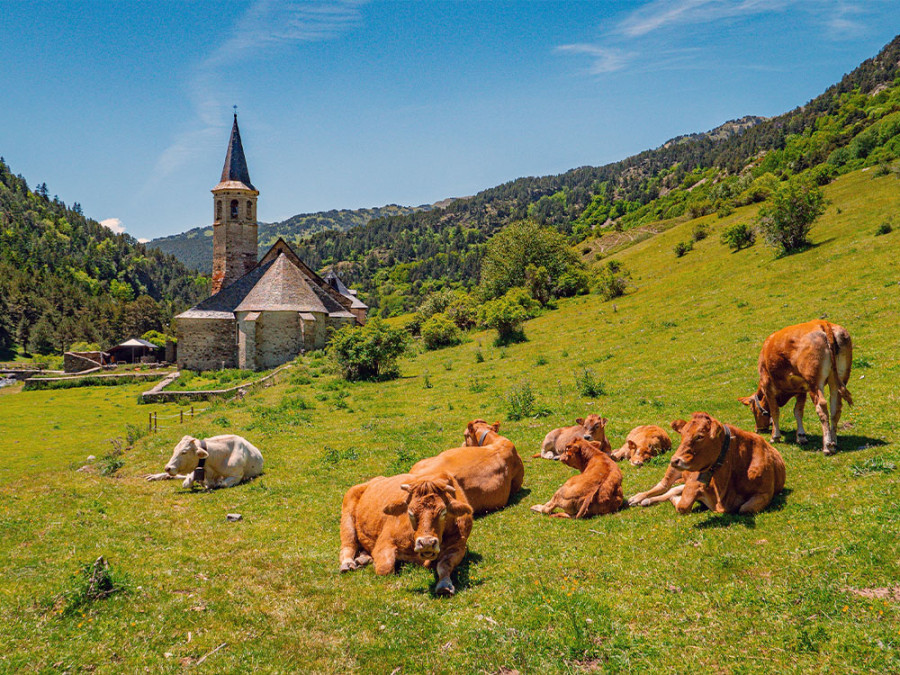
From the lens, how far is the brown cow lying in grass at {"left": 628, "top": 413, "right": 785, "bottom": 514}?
6082mm

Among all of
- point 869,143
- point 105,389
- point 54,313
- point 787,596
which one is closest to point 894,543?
point 787,596

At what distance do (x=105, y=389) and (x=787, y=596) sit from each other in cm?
5314

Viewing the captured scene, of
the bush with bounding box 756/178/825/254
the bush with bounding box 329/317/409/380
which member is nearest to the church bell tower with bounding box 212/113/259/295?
the bush with bounding box 329/317/409/380

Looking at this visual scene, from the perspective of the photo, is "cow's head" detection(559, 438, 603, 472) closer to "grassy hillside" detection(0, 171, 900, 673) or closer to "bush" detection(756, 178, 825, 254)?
"grassy hillside" detection(0, 171, 900, 673)

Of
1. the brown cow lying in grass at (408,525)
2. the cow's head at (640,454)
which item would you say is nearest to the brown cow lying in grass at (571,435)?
the cow's head at (640,454)

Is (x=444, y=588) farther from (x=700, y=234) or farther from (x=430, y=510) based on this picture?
(x=700, y=234)

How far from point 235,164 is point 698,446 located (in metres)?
62.0

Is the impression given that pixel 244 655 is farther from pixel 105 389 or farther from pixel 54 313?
pixel 54 313

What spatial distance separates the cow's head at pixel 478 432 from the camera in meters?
9.60

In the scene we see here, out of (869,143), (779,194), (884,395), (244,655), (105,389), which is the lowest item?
(105,389)

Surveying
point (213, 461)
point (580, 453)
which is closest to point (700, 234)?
point (580, 453)

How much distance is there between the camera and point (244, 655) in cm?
435

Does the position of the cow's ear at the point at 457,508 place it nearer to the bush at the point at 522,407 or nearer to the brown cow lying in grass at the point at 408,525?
the brown cow lying in grass at the point at 408,525

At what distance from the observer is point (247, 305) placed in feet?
146
